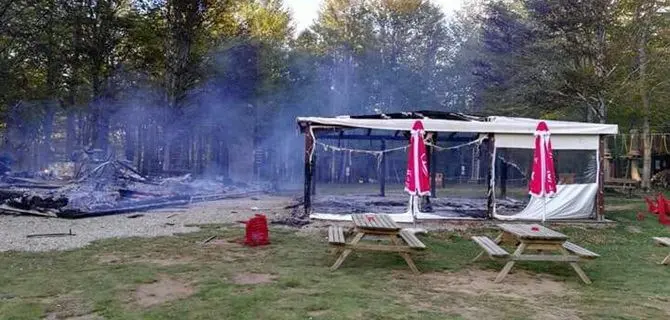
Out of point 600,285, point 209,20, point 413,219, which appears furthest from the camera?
point 209,20

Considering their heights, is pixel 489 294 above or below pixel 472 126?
below

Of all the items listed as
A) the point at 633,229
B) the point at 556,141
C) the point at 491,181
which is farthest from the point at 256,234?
the point at 633,229

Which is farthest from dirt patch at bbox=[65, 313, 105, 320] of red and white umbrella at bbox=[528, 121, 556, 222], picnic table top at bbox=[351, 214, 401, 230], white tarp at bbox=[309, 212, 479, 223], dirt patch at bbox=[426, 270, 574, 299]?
red and white umbrella at bbox=[528, 121, 556, 222]

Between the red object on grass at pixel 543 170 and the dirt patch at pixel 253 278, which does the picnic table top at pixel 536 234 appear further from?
the dirt patch at pixel 253 278

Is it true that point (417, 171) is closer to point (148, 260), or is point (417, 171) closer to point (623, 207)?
point (148, 260)

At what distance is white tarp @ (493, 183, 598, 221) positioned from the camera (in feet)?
35.6

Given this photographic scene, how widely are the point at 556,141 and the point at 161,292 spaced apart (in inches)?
337

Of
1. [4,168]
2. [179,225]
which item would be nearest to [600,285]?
[179,225]

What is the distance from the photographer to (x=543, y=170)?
340 inches

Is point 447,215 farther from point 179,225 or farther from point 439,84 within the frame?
point 439,84

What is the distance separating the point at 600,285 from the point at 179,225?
22.9 ft

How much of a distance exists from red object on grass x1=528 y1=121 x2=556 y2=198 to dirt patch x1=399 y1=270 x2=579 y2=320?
2.82m

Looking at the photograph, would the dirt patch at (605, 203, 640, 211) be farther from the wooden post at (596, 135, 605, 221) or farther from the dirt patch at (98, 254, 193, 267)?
the dirt patch at (98, 254, 193, 267)

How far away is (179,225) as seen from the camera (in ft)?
31.9
